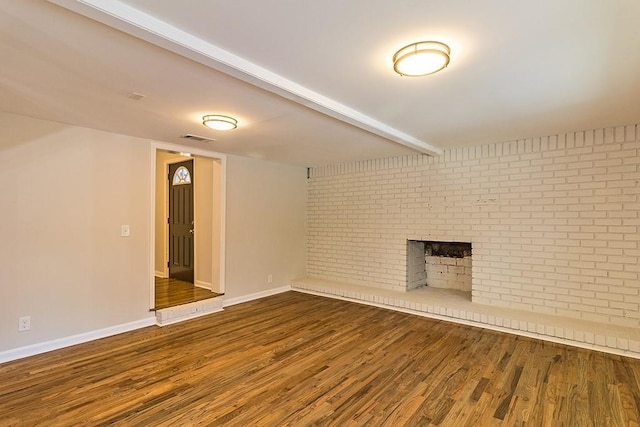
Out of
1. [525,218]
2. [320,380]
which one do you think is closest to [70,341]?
[320,380]

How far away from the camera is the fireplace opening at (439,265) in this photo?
5137 millimetres

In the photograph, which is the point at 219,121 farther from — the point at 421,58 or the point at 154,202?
Result: the point at 421,58

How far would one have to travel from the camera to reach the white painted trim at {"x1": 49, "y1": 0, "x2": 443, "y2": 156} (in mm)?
1505

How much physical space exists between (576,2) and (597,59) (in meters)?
0.76

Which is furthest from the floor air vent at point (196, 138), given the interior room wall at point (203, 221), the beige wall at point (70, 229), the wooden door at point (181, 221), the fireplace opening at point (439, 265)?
the fireplace opening at point (439, 265)

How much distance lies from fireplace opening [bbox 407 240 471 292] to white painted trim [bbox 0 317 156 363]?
3907 millimetres

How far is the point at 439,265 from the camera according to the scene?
214 inches

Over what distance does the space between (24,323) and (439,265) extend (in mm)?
5468

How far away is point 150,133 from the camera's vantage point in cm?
384

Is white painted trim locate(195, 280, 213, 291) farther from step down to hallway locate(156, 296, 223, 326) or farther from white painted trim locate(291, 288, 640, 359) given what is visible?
white painted trim locate(291, 288, 640, 359)

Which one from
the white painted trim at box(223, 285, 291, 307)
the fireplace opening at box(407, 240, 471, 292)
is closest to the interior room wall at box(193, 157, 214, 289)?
the white painted trim at box(223, 285, 291, 307)

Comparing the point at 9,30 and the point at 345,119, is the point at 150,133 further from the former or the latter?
the point at 345,119

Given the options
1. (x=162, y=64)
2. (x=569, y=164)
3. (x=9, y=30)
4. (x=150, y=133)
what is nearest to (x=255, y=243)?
(x=150, y=133)

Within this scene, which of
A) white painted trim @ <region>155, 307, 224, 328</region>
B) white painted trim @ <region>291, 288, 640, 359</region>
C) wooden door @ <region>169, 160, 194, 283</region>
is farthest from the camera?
wooden door @ <region>169, 160, 194, 283</region>
